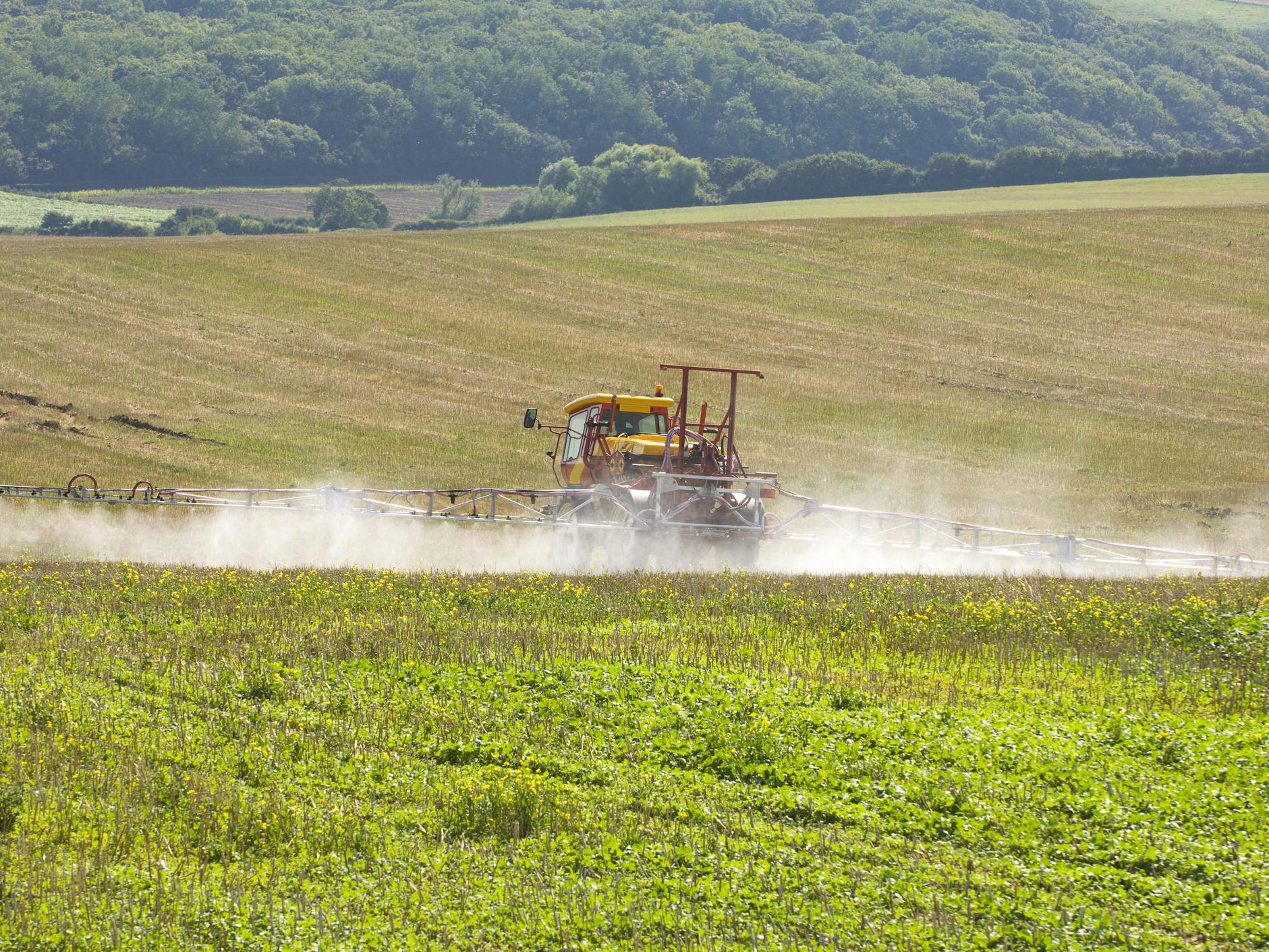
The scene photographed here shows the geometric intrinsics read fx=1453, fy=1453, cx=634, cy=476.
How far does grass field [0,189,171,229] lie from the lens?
275ft

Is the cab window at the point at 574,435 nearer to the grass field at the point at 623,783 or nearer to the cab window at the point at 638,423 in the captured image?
the cab window at the point at 638,423

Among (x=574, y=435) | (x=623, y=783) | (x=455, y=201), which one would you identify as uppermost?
(x=455, y=201)

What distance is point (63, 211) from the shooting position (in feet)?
290

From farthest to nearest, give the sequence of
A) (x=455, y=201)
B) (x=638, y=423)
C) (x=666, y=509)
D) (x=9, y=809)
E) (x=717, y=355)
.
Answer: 1. (x=455, y=201)
2. (x=717, y=355)
3. (x=638, y=423)
4. (x=666, y=509)
5. (x=9, y=809)

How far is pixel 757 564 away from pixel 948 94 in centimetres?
13925

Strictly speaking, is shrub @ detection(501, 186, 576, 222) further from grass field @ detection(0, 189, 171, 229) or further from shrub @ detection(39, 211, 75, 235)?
shrub @ detection(39, 211, 75, 235)

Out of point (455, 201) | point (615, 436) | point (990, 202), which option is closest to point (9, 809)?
point (615, 436)

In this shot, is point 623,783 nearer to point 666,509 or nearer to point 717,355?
point 666,509

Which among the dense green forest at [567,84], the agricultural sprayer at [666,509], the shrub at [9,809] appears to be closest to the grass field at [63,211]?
the dense green forest at [567,84]

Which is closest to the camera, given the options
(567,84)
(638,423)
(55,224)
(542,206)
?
(638,423)

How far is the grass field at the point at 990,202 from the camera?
75250mm

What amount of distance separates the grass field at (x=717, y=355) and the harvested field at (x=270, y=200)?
4100 centimetres

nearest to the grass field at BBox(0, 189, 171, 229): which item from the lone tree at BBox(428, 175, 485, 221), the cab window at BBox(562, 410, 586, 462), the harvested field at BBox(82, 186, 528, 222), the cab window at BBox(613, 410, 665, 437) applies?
the harvested field at BBox(82, 186, 528, 222)

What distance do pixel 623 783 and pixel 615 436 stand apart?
15.3 metres
